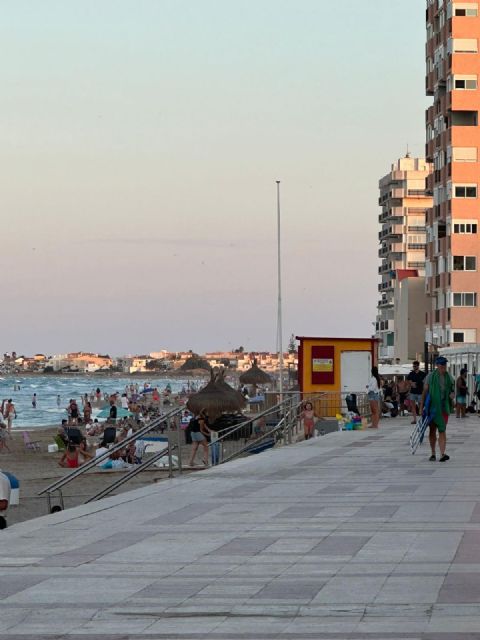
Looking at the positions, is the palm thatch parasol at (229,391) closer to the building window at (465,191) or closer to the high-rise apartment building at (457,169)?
the high-rise apartment building at (457,169)

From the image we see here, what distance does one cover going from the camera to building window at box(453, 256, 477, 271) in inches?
3188

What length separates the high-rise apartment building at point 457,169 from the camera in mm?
79500

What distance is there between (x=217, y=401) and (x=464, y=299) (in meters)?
31.3

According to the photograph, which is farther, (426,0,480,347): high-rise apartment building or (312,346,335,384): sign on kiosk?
(426,0,480,347): high-rise apartment building

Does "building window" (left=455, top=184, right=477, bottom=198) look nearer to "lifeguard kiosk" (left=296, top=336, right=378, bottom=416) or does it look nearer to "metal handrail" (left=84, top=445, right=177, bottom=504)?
"lifeguard kiosk" (left=296, top=336, right=378, bottom=416)

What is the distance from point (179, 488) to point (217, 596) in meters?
9.25

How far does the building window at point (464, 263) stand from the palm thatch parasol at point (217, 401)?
30.7 m

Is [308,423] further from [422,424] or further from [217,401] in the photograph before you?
[217,401]

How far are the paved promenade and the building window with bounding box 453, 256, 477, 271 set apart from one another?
62.5m

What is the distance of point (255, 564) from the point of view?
1075cm

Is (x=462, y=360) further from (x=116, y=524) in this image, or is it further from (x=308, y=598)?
(x=308, y=598)

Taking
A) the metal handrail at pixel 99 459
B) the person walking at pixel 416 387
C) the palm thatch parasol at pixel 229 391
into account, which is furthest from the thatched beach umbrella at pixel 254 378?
the metal handrail at pixel 99 459

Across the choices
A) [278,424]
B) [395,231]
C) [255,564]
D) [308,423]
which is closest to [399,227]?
[395,231]

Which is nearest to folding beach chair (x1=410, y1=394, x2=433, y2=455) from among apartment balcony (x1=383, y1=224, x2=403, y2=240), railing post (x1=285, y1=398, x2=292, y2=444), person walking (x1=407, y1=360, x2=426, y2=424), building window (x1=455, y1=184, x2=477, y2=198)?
railing post (x1=285, y1=398, x2=292, y2=444)
